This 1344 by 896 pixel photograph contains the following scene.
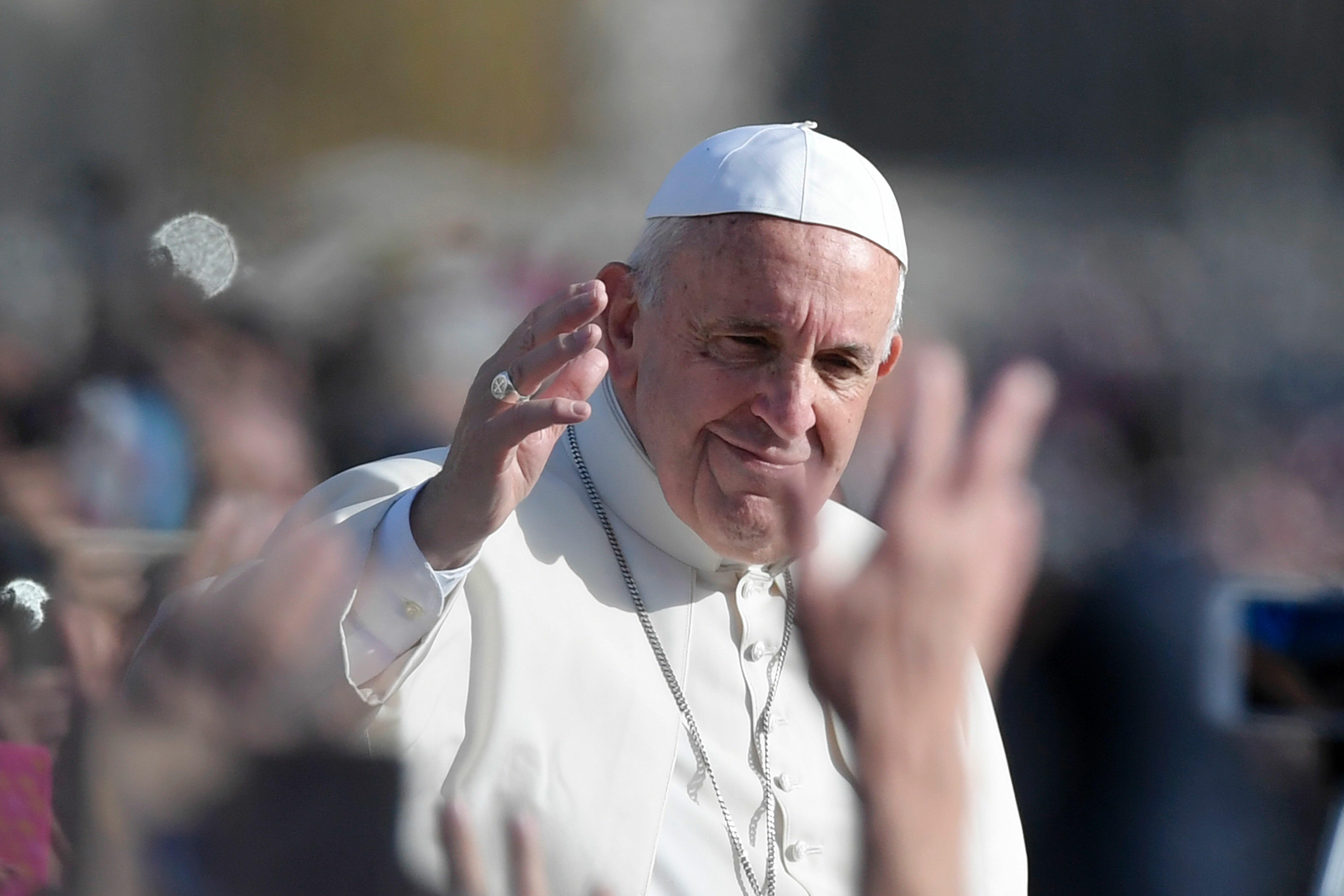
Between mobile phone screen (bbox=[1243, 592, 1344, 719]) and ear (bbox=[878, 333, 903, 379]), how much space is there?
108 centimetres

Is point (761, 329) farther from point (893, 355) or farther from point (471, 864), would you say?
point (471, 864)

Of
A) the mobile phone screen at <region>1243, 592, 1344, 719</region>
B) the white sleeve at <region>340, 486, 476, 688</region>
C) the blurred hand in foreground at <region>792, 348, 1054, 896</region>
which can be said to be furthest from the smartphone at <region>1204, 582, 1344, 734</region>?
the blurred hand in foreground at <region>792, 348, 1054, 896</region>

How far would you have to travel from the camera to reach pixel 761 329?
2326mm

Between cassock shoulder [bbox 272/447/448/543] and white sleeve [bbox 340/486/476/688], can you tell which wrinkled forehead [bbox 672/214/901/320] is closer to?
cassock shoulder [bbox 272/447/448/543]

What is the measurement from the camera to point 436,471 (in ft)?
7.86

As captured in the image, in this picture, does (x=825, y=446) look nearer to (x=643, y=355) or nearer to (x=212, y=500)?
(x=643, y=355)

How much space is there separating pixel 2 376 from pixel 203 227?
6.61ft

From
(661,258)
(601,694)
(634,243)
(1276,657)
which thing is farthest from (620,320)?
(634,243)

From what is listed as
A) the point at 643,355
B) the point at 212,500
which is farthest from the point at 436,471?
the point at 212,500

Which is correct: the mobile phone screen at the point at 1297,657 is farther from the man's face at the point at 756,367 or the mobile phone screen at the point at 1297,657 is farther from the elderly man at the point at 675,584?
the man's face at the point at 756,367

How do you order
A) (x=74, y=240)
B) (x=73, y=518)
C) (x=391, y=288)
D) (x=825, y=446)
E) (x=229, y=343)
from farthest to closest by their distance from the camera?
1. (x=391, y=288)
2. (x=74, y=240)
3. (x=229, y=343)
4. (x=73, y=518)
5. (x=825, y=446)

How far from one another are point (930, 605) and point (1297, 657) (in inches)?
91.7

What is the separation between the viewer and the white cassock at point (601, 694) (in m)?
2.08

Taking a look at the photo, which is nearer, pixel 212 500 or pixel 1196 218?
pixel 212 500
